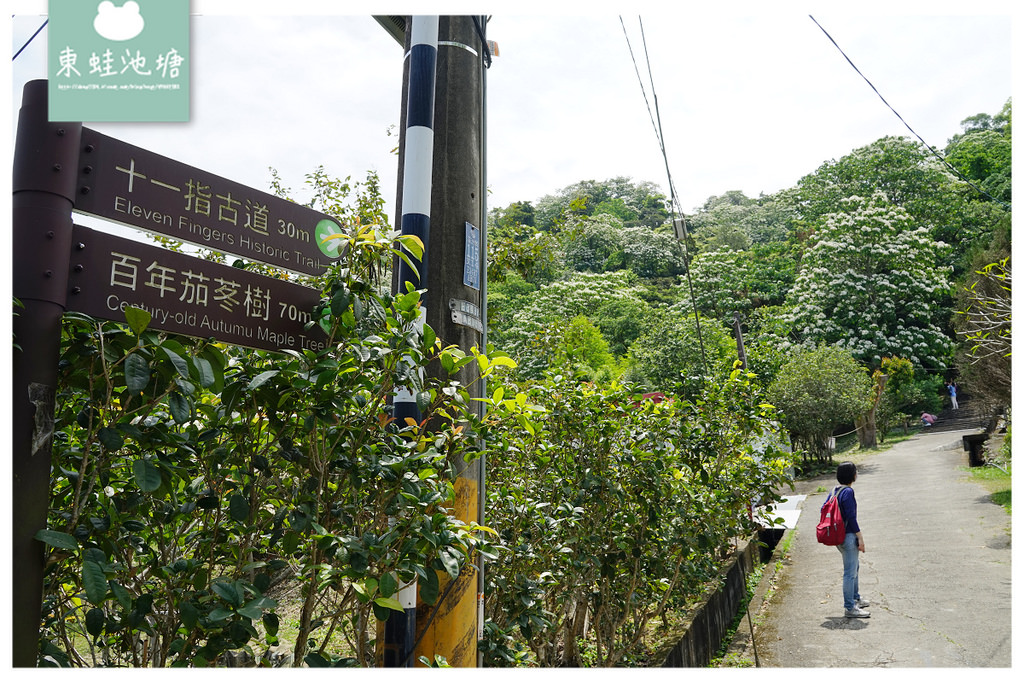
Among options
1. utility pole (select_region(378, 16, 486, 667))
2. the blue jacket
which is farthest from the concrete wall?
utility pole (select_region(378, 16, 486, 667))

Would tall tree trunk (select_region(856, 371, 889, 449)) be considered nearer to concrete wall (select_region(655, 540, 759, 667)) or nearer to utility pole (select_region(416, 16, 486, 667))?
concrete wall (select_region(655, 540, 759, 667))

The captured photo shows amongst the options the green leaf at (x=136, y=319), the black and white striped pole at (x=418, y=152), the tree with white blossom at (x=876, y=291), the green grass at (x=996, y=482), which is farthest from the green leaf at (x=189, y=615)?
the tree with white blossom at (x=876, y=291)

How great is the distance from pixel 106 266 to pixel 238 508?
2.42ft

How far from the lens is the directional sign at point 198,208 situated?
197cm

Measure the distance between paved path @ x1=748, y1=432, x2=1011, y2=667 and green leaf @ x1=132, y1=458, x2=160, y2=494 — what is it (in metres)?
5.51

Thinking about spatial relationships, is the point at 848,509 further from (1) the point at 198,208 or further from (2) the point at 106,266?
(2) the point at 106,266

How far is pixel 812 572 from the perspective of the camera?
9.45 meters

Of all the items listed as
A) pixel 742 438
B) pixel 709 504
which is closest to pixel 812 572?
pixel 742 438

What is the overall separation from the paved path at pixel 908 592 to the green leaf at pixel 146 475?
551 cm

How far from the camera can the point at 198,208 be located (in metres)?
2.20

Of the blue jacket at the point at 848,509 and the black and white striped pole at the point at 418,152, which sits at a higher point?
the black and white striped pole at the point at 418,152

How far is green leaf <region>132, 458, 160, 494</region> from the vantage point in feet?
6.11

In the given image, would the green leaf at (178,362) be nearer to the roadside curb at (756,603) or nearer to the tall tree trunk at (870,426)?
the roadside curb at (756,603)

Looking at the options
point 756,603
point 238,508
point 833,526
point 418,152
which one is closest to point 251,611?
point 238,508
